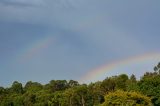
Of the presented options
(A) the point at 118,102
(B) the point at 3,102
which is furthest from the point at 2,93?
(A) the point at 118,102

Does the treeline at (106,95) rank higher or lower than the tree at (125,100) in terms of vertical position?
higher

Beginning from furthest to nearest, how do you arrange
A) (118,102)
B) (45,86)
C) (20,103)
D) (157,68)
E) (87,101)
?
(45,86) < (157,68) < (20,103) < (87,101) < (118,102)

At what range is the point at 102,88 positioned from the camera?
14550 cm

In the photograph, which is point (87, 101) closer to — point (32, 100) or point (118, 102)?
point (32, 100)

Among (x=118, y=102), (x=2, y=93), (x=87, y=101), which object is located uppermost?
(x=2, y=93)

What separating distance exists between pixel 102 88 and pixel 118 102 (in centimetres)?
5396

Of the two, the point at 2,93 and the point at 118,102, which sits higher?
the point at 2,93

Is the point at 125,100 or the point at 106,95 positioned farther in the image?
the point at 106,95

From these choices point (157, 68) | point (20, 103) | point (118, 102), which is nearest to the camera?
point (118, 102)

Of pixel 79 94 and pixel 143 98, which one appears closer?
pixel 143 98

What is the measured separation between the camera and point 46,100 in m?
145

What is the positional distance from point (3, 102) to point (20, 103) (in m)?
5.78

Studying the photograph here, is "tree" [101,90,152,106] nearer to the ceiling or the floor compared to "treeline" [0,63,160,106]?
nearer to the floor

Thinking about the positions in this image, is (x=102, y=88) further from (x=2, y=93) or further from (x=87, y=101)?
(x=2, y=93)
